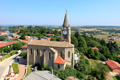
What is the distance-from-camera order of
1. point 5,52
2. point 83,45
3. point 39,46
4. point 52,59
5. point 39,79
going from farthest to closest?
point 83,45, point 5,52, point 39,46, point 52,59, point 39,79


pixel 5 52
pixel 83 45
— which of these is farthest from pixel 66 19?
pixel 5 52

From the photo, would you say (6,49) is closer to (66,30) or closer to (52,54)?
(52,54)

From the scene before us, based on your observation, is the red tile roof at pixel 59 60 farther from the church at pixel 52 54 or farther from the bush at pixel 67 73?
the bush at pixel 67 73

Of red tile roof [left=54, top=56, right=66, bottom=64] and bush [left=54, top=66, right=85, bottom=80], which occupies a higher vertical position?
red tile roof [left=54, top=56, right=66, bottom=64]

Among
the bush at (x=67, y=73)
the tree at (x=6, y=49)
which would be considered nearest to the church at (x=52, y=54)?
the bush at (x=67, y=73)

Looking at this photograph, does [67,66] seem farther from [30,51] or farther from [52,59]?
[30,51]

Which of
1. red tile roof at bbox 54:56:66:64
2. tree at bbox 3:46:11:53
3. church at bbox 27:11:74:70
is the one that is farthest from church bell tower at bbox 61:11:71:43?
tree at bbox 3:46:11:53

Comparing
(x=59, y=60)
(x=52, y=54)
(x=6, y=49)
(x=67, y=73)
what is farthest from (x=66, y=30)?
(x=6, y=49)

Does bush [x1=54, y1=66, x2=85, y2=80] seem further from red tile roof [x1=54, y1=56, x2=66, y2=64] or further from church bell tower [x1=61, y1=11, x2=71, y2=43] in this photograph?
church bell tower [x1=61, y1=11, x2=71, y2=43]
